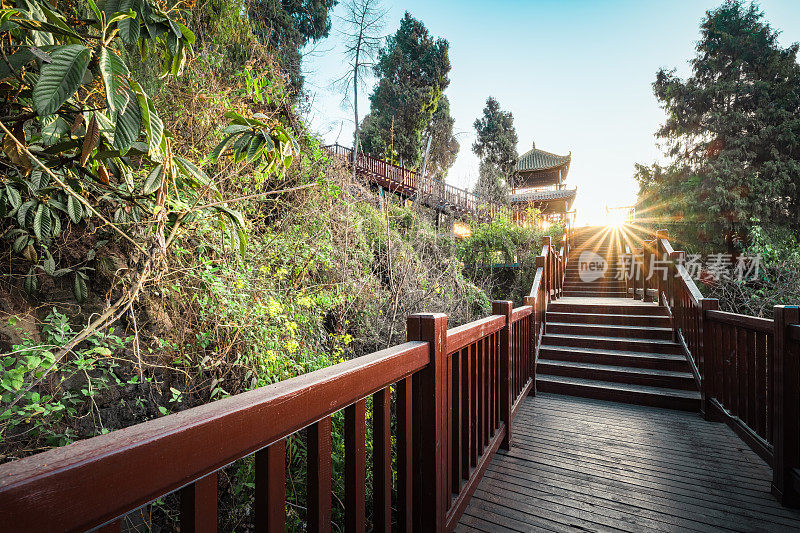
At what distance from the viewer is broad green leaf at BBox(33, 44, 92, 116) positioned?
0.86 metres

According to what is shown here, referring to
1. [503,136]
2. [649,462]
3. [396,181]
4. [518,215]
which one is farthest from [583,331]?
[503,136]

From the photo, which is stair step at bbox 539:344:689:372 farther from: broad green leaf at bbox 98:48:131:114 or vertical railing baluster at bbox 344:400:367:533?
broad green leaf at bbox 98:48:131:114

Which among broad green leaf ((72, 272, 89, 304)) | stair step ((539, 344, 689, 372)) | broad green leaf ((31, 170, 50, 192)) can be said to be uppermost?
broad green leaf ((31, 170, 50, 192))

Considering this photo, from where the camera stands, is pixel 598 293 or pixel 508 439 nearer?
pixel 508 439

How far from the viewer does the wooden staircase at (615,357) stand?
13.2ft

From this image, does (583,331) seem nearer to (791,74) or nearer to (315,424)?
(315,424)

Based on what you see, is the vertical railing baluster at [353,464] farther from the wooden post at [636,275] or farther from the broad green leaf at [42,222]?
the wooden post at [636,275]

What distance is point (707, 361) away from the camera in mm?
3561

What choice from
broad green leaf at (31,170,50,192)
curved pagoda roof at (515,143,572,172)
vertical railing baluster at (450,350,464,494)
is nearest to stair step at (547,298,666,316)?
vertical railing baluster at (450,350,464,494)

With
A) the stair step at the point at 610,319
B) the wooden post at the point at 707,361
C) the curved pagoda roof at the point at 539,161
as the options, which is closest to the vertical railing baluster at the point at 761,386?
the wooden post at the point at 707,361

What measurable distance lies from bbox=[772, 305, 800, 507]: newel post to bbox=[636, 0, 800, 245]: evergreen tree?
39.9 ft


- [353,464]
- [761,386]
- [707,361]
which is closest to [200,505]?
[353,464]

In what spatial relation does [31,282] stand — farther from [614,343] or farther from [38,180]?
[614,343]

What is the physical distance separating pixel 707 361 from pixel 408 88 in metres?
17.3
